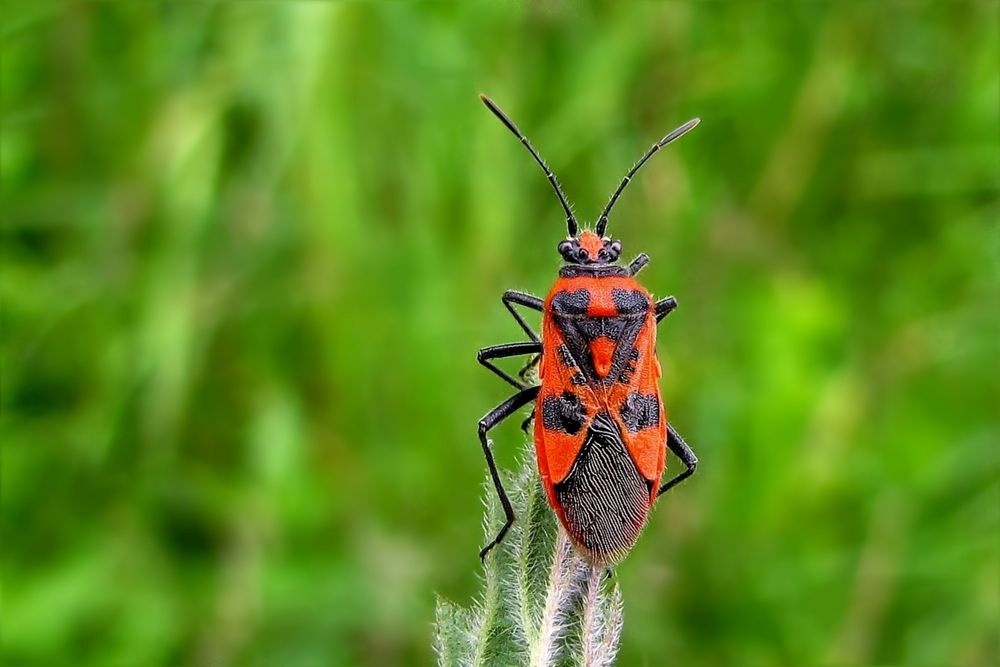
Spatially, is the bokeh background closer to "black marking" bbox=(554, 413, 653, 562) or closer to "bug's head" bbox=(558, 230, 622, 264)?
"bug's head" bbox=(558, 230, 622, 264)

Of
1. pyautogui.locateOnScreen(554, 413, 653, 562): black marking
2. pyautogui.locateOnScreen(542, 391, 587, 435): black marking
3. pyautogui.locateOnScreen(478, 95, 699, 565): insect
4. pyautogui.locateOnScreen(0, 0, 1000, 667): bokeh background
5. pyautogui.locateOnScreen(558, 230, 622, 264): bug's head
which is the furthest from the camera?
pyautogui.locateOnScreen(0, 0, 1000, 667): bokeh background

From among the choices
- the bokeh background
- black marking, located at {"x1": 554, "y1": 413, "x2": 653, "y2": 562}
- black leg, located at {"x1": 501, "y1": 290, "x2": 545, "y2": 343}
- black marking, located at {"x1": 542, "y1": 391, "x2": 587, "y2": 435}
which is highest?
the bokeh background

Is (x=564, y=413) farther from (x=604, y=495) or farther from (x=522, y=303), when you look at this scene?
(x=522, y=303)

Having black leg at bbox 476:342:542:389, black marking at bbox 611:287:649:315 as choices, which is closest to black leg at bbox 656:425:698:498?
black marking at bbox 611:287:649:315

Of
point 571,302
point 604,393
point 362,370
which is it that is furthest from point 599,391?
point 362,370

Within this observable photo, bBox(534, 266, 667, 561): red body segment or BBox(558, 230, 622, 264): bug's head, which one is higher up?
BBox(558, 230, 622, 264): bug's head

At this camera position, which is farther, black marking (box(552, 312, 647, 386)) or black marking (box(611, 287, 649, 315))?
black marking (box(611, 287, 649, 315))

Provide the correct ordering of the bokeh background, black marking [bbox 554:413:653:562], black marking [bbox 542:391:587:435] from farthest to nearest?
the bokeh background → black marking [bbox 542:391:587:435] → black marking [bbox 554:413:653:562]

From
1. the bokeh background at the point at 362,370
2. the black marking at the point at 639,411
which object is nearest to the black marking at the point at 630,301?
the black marking at the point at 639,411
